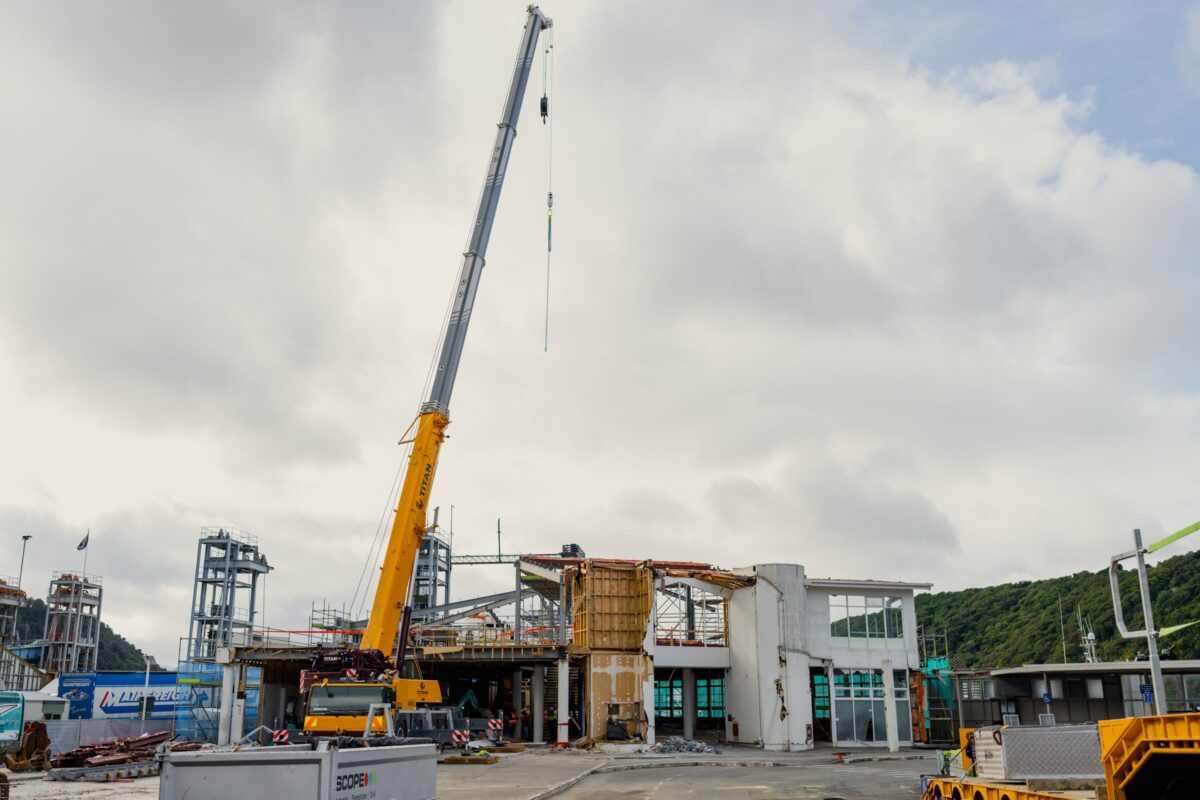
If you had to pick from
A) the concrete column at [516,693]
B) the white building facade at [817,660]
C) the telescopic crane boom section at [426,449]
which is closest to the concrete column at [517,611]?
the concrete column at [516,693]

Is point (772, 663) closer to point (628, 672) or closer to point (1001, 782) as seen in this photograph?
point (628, 672)

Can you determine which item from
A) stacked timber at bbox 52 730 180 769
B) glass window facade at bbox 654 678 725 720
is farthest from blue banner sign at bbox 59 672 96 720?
glass window facade at bbox 654 678 725 720

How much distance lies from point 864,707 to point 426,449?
29.2m

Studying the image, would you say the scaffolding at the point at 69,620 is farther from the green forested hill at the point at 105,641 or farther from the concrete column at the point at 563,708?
the concrete column at the point at 563,708

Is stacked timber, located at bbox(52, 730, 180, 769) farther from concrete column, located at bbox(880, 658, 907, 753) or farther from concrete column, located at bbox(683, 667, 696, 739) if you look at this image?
concrete column, located at bbox(880, 658, 907, 753)

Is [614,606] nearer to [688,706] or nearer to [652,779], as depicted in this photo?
[688,706]

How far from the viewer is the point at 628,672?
4456 cm

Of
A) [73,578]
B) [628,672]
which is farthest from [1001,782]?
[73,578]

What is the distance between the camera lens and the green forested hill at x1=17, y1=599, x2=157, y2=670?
116062 millimetres

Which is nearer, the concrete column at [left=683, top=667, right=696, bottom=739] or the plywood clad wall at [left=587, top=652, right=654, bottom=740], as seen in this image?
the plywood clad wall at [left=587, top=652, right=654, bottom=740]

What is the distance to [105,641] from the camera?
123 meters

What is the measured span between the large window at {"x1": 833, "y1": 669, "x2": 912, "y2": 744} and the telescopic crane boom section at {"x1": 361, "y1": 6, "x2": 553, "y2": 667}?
2618cm

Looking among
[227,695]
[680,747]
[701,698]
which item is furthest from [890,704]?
[227,695]

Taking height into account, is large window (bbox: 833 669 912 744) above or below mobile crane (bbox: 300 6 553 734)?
below
